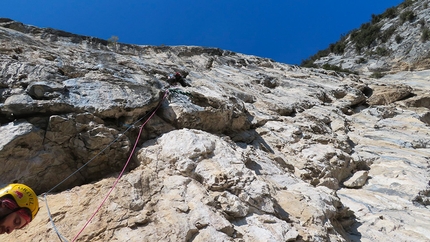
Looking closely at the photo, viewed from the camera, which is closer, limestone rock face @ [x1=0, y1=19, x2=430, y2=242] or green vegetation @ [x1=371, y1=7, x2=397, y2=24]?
limestone rock face @ [x1=0, y1=19, x2=430, y2=242]

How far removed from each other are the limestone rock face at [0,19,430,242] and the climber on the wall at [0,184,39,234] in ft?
7.43

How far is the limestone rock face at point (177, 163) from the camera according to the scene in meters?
5.03

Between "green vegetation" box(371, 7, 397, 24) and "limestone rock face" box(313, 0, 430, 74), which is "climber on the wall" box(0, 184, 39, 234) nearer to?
"limestone rock face" box(313, 0, 430, 74)

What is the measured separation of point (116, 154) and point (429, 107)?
63.8 feet

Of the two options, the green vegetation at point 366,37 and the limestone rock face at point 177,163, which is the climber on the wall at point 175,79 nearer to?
the limestone rock face at point 177,163

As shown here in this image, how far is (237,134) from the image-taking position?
973cm

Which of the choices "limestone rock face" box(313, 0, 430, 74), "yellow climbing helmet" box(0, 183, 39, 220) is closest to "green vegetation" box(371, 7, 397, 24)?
"limestone rock face" box(313, 0, 430, 74)

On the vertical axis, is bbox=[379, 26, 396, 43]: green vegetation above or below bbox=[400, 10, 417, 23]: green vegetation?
below

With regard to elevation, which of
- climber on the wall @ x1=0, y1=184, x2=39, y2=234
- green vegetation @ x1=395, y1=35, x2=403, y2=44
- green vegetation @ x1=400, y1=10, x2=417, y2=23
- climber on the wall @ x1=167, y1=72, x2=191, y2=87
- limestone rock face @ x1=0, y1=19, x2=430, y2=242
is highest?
green vegetation @ x1=400, y1=10, x2=417, y2=23

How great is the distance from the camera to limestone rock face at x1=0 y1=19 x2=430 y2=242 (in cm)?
503

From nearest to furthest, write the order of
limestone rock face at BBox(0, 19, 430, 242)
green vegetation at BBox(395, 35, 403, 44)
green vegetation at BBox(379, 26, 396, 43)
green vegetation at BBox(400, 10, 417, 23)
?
limestone rock face at BBox(0, 19, 430, 242) < green vegetation at BBox(395, 35, 403, 44) < green vegetation at BBox(400, 10, 417, 23) < green vegetation at BBox(379, 26, 396, 43)

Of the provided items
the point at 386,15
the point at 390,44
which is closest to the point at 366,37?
the point at 390,44

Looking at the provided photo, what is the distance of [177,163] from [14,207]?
404 centimetres

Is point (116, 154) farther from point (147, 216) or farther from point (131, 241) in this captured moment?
point (131, 241)
